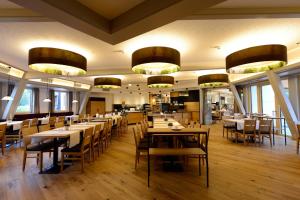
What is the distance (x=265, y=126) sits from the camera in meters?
5.67

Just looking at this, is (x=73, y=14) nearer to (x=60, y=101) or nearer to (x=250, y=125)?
(x=250, y=125)

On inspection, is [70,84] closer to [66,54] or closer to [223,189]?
[66,54]

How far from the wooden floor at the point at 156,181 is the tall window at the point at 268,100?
4.58 meters

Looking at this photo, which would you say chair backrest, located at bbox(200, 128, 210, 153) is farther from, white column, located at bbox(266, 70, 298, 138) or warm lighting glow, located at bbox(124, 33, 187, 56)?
white column, located at bbox(266, 70, 298, 138)

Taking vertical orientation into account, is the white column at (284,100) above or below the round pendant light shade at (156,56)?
below

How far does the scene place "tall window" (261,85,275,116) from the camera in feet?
26.4

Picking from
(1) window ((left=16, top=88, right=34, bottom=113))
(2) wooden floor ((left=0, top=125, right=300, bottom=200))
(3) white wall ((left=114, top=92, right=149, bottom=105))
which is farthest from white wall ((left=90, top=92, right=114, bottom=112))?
(2) wooden floor ((left=0, top=125, right=300, bottom=200))

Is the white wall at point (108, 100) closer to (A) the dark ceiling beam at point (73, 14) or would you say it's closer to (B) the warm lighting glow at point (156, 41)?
(B) the warm lighting glow at point (156, 41)

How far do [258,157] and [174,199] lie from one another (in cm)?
317

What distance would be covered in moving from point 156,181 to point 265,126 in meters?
4.71

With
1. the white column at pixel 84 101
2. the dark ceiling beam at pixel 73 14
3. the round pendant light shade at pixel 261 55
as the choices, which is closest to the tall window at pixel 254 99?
the round pendant light shade at pixel 261 55

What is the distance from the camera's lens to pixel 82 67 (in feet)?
12.7

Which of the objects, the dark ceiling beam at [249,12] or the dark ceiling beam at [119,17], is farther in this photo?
the dark ceiling beam at [249,12]

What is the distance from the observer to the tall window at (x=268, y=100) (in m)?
8.05
